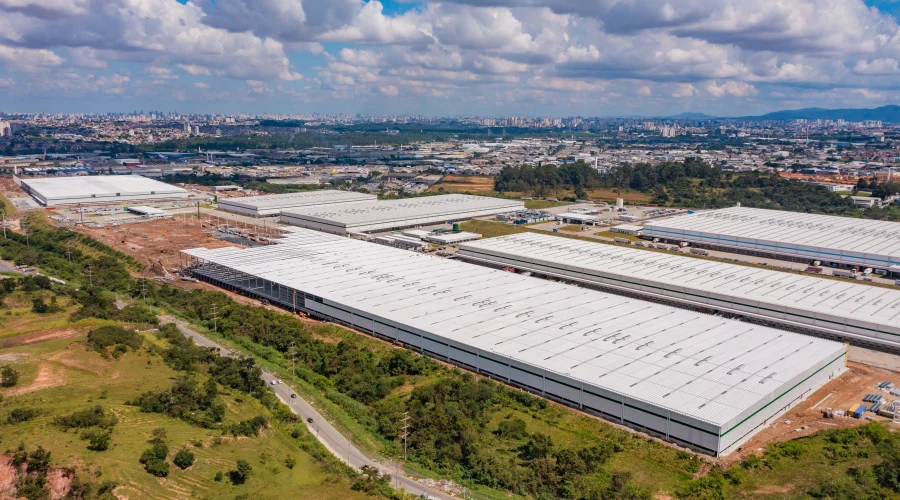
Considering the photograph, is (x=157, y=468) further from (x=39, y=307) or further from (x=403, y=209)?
(x=403, y=209)

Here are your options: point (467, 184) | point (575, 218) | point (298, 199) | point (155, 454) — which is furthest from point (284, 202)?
point (155, 454)

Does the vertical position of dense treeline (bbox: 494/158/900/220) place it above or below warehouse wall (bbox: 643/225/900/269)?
above

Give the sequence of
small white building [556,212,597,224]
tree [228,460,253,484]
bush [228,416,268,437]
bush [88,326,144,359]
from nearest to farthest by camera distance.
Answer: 1. tree [228,460,253,484]
2. bush [228,416,268,437]
3. bush [88,326,144,359]
4. small white building [556,212,597,224]

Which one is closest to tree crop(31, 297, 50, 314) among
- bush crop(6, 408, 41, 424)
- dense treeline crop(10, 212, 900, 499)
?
dense treeline crop(10, 212, 900, 499)

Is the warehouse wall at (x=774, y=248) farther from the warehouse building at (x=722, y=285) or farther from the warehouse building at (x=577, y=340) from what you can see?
the warehouse building at (x=577, y=340)

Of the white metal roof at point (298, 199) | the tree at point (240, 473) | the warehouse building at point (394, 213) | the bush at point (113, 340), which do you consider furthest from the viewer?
the white metal roof at point (298, 199)

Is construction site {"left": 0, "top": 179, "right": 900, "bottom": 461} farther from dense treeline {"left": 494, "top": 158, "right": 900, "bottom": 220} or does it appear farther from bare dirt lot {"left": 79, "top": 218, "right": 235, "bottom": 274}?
dense treeline {"left": 494, "top": 158, "right": 900, "bottom": 220}

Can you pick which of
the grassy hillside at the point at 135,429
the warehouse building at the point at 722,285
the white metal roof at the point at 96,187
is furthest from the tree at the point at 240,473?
the white metal roof at the point at 96,187
